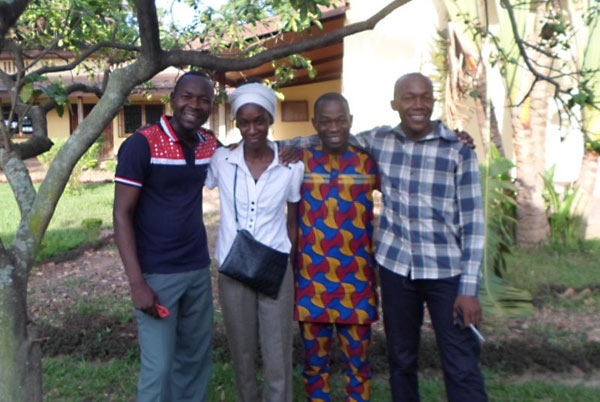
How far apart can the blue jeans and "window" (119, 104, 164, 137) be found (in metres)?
17.0

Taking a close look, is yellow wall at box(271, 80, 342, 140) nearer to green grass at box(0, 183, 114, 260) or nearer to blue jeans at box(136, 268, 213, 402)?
green grass at box(0, 183, 114, 260)

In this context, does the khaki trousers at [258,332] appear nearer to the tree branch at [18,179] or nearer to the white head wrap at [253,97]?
the white head wrap at [253,97]

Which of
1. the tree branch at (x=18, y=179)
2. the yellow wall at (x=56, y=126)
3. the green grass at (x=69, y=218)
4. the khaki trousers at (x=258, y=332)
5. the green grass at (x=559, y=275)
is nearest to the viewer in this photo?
the tree branch at (x=18, y=179)

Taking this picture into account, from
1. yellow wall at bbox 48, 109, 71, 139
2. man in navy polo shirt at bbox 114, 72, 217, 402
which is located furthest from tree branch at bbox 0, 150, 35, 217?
yellow wall at bbox 48, 109, 71, 139

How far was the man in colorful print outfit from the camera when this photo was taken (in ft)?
9.72

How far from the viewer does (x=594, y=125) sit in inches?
279

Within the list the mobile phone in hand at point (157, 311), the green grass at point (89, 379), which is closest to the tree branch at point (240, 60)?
the mobile phone in hand at point (157, 311)

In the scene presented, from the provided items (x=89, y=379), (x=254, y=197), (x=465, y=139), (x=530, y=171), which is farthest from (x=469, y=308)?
(x=530, y=171)

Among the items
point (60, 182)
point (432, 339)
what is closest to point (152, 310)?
point (60, 182)

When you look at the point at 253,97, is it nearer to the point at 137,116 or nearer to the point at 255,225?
the point at 255,225

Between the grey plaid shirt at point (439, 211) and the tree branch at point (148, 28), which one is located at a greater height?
the tree branch at point (148, 28)

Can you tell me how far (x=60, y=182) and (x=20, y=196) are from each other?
8.3 inches

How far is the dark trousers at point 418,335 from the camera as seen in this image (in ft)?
9.21

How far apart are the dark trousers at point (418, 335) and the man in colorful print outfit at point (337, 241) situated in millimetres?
140
